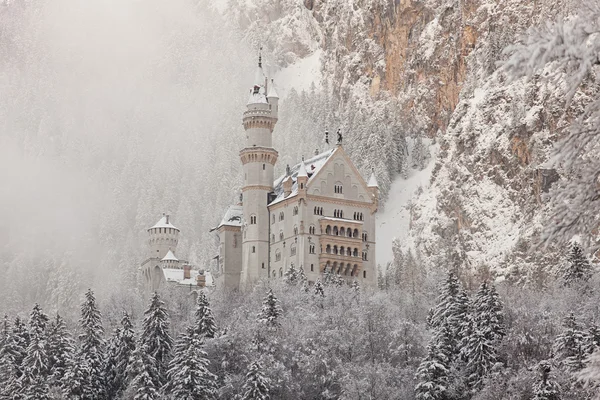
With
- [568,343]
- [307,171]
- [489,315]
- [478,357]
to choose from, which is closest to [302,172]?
[307,171]

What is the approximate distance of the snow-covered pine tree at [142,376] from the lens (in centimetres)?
7581

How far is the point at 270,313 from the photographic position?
87062 mm

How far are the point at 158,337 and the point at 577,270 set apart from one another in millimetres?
36458

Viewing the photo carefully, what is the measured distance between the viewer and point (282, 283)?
10731cm

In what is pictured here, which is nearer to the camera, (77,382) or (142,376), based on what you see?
(142,376)

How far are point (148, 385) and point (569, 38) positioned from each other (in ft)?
219

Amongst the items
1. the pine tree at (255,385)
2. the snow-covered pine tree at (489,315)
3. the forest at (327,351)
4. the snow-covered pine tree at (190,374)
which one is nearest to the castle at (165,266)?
the forest at (327,351)

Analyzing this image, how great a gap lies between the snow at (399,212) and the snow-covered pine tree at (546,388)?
9323 centimetres

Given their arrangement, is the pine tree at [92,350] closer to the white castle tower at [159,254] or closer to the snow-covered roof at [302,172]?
the snow-covered roof at [302,172]

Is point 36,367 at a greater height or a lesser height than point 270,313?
lesser

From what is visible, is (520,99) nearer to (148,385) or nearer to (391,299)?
(391,299)

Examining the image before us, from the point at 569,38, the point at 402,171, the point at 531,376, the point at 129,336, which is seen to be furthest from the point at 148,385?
the point at 402,171

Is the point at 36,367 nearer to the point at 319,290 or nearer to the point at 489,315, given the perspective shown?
the point at 319,290

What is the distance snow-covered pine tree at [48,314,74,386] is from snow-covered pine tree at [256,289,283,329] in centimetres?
1560
